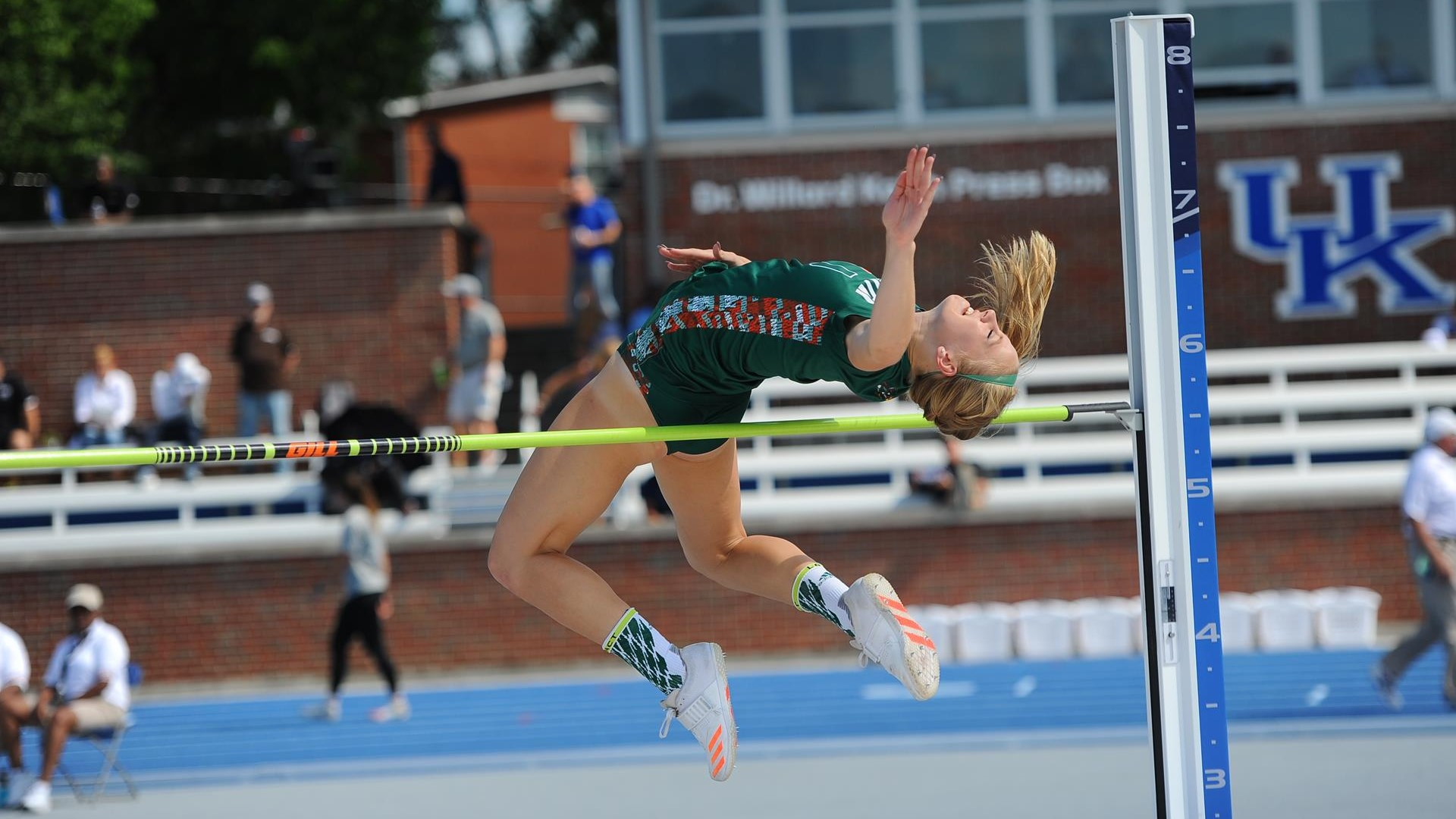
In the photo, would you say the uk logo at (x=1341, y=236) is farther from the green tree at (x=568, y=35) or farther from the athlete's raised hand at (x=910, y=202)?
the green tree at (x=568, y=35)

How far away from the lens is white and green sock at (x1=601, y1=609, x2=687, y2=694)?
4789mm

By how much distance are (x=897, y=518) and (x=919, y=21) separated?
5.13 m

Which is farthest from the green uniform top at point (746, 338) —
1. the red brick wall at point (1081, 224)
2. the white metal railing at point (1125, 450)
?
the red brick wall at point (1081, 224)

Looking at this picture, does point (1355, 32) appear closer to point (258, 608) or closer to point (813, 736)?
point (813, 736)

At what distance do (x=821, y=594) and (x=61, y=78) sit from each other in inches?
816

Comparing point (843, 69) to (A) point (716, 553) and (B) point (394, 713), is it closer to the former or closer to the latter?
(B) point (394, 713)

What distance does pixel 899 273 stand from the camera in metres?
4.00

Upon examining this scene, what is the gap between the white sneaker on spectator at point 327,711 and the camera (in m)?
12.0

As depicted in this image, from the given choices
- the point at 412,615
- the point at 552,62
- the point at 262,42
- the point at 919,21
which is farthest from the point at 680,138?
the point at 552,62

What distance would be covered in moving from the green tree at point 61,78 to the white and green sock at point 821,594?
65.6 ft

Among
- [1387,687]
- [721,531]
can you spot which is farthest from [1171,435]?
[1387,687]

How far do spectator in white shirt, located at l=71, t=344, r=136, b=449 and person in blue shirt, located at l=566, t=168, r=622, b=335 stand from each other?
13.2 ft

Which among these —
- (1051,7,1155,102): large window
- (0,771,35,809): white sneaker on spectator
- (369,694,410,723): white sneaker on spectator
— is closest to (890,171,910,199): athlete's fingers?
(0,771,35,809): white sneaker on spectator

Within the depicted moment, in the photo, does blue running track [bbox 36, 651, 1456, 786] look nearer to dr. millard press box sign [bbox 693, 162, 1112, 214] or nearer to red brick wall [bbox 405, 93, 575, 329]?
dr. millard press box sign [bbox 693, 162, 1112, 214]
